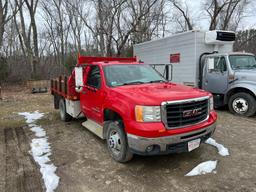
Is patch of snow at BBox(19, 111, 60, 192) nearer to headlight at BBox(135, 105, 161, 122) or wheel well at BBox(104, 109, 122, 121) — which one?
wheel well at BBox(104, 109, 122, 121)

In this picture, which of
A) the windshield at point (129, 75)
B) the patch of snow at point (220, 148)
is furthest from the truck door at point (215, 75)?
the windshield at point (129, 75)

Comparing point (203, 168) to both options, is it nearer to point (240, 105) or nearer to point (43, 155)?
point (43, 155)

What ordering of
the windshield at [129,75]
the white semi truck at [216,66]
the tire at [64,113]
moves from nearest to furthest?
1. the windshield at [129,75]
2. the tire at [64,113]
3. the white semi truck at [216,66]

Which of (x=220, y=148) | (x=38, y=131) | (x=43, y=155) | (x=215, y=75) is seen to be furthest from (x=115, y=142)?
(x=215, y=75)

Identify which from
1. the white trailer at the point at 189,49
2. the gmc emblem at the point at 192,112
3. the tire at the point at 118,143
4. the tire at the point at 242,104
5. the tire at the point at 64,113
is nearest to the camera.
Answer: the gmc emblem at the point at 192,112

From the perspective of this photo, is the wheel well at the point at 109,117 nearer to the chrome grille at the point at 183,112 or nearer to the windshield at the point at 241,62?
the chrome grille at the point at 183,112

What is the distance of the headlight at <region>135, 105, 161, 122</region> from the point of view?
3219 millimetres

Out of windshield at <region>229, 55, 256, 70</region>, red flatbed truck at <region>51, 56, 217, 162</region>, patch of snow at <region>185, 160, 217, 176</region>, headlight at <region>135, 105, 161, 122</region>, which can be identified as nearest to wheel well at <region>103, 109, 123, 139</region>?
red flatbed truck at <region>51, 56, 217, 162</region>

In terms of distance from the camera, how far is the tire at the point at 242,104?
22.4 ft

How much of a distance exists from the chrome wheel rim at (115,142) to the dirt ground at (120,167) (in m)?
0.23

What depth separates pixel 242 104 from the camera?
23.3 feet

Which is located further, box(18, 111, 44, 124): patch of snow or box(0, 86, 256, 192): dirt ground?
box(18, 111, 44, 124): patch of snow

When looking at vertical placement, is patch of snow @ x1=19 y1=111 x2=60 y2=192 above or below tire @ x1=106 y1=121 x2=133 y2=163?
below

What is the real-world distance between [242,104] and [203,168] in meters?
4.39
